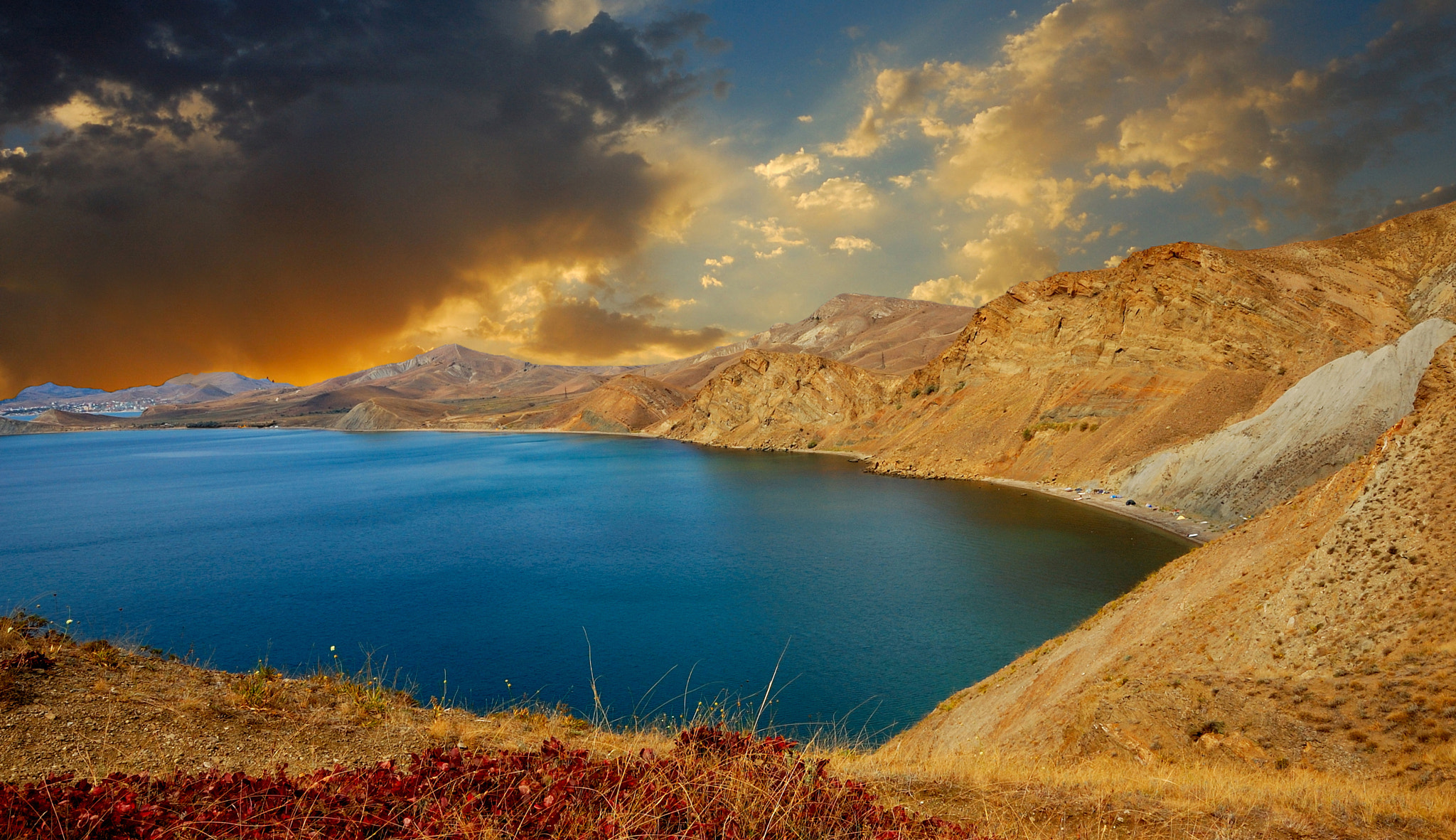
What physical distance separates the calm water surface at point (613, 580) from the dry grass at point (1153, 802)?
331 inches

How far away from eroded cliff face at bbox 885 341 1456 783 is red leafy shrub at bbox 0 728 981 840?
8.02 metres

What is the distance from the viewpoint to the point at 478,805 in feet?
11.0

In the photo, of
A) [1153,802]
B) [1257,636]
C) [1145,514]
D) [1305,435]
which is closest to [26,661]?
[1153,802]

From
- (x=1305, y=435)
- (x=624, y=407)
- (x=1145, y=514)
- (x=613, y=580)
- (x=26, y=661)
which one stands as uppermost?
(x=624, y=407)

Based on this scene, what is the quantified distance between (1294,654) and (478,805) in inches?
575

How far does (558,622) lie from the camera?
1006 inches

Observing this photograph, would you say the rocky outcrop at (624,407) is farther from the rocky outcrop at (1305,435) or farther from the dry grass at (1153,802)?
the dry grass at (1153,802)

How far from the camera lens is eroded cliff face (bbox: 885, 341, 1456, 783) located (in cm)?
866

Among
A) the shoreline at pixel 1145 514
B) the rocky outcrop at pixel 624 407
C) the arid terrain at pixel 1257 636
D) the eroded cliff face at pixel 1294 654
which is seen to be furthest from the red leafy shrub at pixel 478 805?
the rocky outcrop at pixel 624 407

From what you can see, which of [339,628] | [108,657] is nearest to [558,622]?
[339,628]

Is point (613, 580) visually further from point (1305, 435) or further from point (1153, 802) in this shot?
point (1305, 435)

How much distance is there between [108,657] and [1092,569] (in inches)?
1409

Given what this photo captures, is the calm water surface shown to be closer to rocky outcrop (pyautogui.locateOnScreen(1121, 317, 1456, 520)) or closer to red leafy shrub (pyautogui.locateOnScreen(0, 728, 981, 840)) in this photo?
rocky outcrop (pyautogui.locateOnScreen(1121, 317, 1456, 520))

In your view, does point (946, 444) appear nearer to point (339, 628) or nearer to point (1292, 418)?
point (1292, 418)
